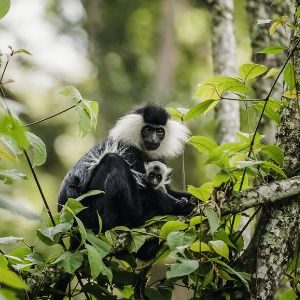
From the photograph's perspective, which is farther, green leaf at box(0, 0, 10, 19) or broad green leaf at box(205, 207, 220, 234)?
broad green leaf at box(205, 207, 220, 234)

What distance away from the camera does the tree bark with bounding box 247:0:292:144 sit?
14.3ft

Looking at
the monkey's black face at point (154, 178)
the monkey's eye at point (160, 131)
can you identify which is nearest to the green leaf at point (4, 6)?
the monkey's black face at point (154, 178)

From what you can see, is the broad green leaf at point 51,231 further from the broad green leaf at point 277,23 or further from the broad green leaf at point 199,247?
the broad green leaf at point 277,23

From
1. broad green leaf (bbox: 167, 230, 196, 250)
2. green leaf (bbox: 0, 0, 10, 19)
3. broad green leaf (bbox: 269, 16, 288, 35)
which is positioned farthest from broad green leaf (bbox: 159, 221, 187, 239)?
green leaf (bbox: 0, 0, 10, 19)

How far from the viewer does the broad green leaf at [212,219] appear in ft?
7.93

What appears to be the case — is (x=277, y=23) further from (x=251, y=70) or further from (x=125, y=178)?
(x=125, y=178)

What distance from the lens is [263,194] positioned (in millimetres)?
2742

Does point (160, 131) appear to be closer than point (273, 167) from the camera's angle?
No

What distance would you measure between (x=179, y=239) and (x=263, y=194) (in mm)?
601

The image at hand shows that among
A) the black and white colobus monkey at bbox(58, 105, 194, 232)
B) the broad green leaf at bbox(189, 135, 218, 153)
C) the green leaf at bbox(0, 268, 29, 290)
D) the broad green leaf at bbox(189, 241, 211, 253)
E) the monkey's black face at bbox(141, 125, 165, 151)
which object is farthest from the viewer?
the monkey's black face at bbox(141, 125, 165, 151)

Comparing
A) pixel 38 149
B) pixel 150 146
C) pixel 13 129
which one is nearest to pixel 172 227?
pixel 38 149

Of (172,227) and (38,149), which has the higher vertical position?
(38,149)

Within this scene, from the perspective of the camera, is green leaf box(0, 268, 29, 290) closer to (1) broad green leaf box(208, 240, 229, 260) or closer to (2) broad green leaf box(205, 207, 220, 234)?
(1) broad green leaf box(208, 240, 229, 260)

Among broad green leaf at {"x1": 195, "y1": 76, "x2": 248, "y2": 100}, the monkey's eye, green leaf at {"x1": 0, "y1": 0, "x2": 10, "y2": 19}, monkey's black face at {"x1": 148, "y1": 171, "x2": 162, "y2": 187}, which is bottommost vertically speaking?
monkey's black face at {"x1": 148, "y1": 171, "x2": 162, "y2": 187}
